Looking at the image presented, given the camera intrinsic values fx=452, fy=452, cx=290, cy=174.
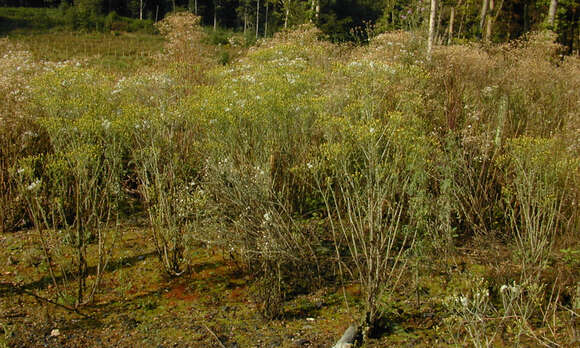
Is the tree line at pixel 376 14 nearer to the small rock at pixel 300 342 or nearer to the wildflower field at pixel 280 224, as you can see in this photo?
the wildflower field at pixel 280 224

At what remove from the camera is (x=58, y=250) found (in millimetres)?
3816

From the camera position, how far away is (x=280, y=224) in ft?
12.5

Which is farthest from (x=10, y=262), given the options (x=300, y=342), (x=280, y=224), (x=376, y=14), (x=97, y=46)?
(x=376, y=14)

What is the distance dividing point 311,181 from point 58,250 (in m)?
2.56

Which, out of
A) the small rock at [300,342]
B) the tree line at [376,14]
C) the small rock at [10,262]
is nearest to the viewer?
the small rock at [300,342]

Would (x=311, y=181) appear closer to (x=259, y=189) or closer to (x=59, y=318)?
(x=259, y=189)

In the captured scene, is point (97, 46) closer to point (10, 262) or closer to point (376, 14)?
point (10, 262)

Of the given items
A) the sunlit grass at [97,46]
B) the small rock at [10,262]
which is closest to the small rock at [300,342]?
the small rock at [10,262]

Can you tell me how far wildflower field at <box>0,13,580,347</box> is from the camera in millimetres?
3186

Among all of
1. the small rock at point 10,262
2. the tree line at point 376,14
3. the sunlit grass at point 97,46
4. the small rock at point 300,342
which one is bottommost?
the small rock at point 10,262

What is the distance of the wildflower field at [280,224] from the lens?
10.5 feet

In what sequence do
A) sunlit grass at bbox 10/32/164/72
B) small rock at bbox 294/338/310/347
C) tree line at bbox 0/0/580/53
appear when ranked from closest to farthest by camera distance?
small rock at bbox 294/338/310/347 < tree line at bbox 0/0/580/53 < sunlit grass at bbox 10/32/164/72

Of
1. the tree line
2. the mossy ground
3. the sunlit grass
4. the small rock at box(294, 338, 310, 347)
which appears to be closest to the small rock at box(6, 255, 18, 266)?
the mossy ground

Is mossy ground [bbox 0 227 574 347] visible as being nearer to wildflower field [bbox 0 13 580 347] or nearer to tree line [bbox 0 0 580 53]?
wildflower field [bbox 0 13 580 347]
